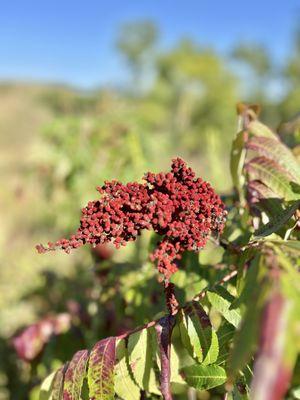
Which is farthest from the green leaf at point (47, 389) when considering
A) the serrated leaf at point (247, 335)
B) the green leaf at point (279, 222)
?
the serrated leaf at point (247, 335)

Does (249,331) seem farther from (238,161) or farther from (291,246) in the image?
(238,161)

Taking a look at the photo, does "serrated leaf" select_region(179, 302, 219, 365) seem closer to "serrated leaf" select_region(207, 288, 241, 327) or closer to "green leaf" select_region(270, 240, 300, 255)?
"serrated leaf" select_region(207, 288, 241, 327)

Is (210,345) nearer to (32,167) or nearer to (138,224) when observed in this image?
(138,224)

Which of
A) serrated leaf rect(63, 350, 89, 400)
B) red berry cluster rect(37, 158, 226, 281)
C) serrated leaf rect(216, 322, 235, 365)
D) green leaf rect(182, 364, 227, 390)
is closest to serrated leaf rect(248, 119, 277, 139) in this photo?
red berry cluster rect(37, 158, 226, 281)

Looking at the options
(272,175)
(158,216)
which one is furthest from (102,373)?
(272,175)

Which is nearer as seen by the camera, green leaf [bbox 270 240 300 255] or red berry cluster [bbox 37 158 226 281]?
green leaf [bbox 270 240 300 255]

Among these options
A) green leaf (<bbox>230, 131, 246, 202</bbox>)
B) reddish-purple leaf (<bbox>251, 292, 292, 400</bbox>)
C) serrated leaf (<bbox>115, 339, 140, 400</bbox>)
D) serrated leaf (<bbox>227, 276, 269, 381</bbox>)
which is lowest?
reddish-purple leaf (<bbox>251, 292, 292, 400</bbox>)

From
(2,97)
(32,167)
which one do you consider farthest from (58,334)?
(2,97)
